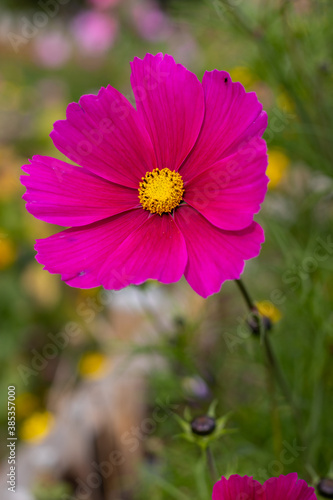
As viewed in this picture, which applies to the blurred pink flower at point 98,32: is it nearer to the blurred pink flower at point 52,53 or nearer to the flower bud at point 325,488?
the blurred pink flower at point 52,53

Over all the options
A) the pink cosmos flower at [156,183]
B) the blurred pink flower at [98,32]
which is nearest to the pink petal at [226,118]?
the pink cosmos flower at [156,183]

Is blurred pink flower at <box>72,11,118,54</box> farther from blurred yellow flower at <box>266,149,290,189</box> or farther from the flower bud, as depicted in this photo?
the flower bud

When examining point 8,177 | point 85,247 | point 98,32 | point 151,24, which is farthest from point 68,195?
point 151,24

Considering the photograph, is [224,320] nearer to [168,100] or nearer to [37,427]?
[37,427]

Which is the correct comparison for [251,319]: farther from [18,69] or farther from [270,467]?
[18,69]

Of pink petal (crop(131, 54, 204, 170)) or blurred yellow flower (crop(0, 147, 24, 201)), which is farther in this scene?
blurred yellow flower (crop(0, 147, 24, 201))

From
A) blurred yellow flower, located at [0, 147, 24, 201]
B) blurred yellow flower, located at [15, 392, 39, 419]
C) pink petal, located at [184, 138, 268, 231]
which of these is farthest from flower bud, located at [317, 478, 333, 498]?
blurred yellow flower, located at [0, 147, 24, 201]
